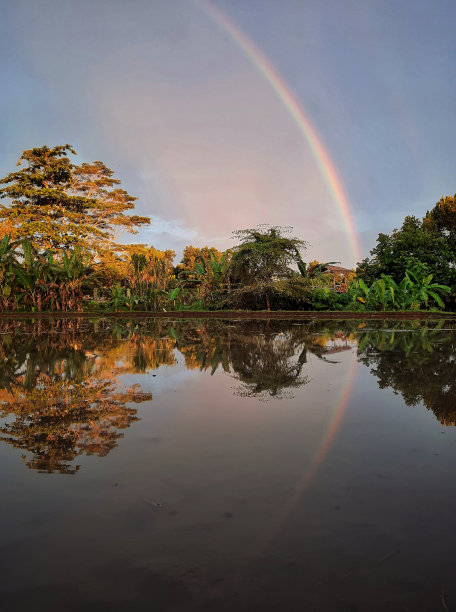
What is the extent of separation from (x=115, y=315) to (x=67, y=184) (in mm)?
17887

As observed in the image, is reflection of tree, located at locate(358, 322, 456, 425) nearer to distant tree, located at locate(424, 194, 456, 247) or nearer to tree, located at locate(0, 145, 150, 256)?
tree, located at locate(0, 145, 150, 256)

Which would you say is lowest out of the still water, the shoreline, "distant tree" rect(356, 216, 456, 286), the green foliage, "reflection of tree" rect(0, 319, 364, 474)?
the still water

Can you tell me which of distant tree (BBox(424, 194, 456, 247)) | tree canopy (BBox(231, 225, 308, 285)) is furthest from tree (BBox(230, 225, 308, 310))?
distant tree (BBox(424, 194, 456, 247))

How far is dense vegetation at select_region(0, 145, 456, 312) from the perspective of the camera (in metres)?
21.5

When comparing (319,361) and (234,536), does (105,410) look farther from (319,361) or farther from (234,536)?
(319,361)

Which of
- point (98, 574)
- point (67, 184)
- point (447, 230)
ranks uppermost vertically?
point (67, 184)

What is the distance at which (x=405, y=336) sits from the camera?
1154 centimetres

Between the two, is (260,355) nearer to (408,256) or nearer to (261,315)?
(261,315)

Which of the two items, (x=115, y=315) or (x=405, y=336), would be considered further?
(x=115, y=315)

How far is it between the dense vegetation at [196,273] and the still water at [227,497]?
1655 cm

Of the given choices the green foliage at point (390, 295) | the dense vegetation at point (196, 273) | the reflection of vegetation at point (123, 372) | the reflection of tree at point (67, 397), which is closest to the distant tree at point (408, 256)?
the dense vegetation at point (196, 273)

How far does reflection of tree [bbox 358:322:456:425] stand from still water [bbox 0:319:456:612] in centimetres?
6

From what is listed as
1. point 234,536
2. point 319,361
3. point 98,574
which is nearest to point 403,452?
point 234,536

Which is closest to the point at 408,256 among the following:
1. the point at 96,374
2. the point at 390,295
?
the point at 390,295
